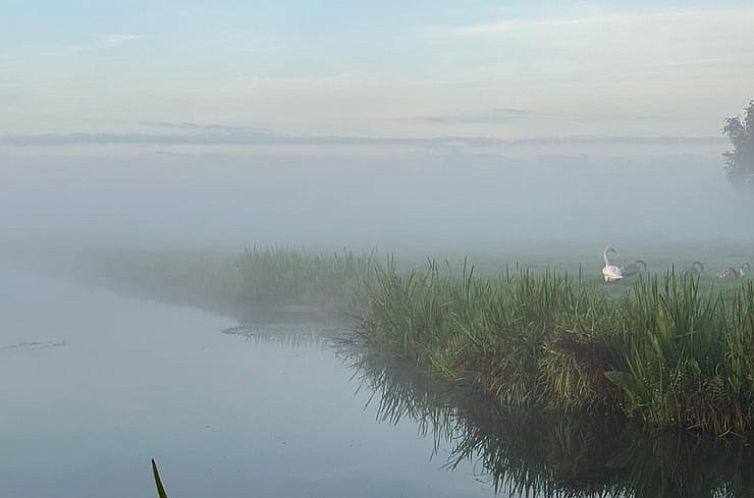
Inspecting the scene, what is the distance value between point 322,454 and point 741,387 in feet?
12.8

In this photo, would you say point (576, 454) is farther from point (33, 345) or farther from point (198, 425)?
point (33, 345)

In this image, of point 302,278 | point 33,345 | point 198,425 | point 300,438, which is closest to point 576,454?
point 300,438

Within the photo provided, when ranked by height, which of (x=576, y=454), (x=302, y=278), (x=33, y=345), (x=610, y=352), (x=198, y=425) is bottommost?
(x=33, y=345)

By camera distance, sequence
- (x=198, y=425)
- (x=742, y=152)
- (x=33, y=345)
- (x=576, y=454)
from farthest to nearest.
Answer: (x=742, y=152), (x=33, y=345), (x=198, y=425), (x=576, y=454)

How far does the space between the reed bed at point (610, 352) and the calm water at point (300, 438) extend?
0.91ft

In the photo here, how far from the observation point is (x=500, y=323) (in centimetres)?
1180

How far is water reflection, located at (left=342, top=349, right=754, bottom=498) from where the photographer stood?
8812 millimetres

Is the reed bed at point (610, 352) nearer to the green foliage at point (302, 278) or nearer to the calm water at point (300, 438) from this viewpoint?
the calm water at point (300, 438)

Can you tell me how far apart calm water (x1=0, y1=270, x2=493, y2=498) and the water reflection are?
30 centimetres

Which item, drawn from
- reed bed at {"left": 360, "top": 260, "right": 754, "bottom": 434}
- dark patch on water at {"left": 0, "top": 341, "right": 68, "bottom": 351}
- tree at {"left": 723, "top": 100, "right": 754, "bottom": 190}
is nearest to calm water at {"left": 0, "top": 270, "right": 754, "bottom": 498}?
reed bed at {"left": 360, "top": 260, "right": 754, "bottom": 434}

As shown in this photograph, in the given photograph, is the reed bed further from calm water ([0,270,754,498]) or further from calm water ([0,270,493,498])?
calm water ([0,270,493,498])

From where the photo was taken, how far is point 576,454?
9.65 m

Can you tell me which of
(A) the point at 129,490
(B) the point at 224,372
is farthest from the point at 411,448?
(B) the point at 224,372

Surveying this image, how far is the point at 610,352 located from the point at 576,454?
133 cm
